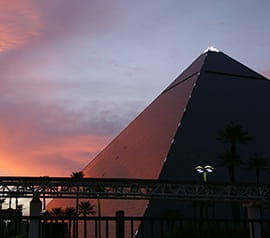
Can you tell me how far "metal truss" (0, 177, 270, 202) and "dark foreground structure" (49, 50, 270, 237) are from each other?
34570 millimetres

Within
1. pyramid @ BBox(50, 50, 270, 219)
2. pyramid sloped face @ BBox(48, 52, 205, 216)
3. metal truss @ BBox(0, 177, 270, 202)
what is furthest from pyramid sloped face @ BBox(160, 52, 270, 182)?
metal truss @ BBox(0, 177, 270, 202)

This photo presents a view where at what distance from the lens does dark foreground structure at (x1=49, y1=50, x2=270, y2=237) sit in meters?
93.8

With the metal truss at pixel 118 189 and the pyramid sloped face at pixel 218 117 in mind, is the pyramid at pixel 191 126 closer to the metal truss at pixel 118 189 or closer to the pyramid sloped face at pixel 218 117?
the pyramid sloped face at pixel 218 117

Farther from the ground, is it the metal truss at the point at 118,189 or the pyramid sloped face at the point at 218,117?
the pyramid sloped face at the point at 218,117

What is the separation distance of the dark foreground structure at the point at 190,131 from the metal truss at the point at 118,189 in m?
34.6

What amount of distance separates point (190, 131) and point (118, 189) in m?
57.4

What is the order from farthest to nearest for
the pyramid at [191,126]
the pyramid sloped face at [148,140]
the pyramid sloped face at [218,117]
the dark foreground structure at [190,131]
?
the pyramid sloped face at [148,140] < the pyramid at [191,126] < the pyramid sloped face at [218,117] < the dark foreground structure at [190,131]

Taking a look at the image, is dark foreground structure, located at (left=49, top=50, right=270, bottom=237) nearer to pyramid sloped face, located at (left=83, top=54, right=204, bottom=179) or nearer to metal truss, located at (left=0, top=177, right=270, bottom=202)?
pyramid sloped face, located at (left=83, top=54, right=204, bottom=179)

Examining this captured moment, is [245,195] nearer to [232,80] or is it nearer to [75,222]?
[75,222]

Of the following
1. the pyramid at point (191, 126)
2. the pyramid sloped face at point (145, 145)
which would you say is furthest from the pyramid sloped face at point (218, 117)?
the pyramid sloped face at point (145, 145)

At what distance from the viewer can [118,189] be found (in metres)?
45.6

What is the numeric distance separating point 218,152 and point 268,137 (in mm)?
14094

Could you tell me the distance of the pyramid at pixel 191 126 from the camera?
3770 inches

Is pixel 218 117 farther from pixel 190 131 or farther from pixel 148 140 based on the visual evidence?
pixel 148 140
